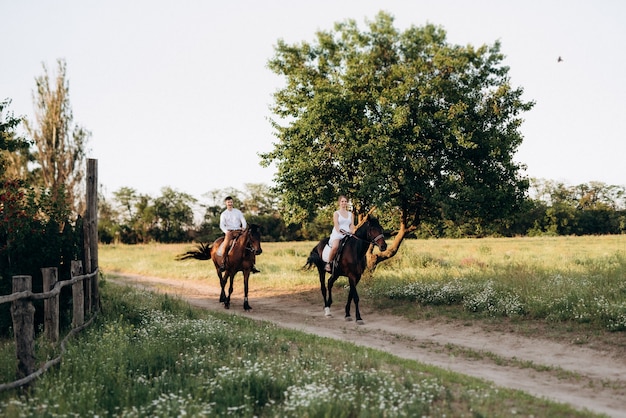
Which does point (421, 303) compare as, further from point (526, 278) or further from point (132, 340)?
point (132, 340)

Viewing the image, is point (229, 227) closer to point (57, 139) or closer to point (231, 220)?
point (231, 220)

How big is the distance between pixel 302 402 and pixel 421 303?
33.9ft

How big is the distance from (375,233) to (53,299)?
7.94 meters

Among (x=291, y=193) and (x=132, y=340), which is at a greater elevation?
(x=291, y=193)

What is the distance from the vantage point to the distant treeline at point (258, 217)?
75938 mm

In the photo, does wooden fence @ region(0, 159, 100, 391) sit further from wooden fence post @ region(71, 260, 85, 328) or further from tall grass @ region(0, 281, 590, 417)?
tall grass @ region(0, 281, 590, 417)

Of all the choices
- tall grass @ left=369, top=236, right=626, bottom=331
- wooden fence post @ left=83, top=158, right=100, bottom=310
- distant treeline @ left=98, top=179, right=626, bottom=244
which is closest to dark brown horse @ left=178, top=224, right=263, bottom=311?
tall grass @ left=369, top=236, right=626, bottom=331

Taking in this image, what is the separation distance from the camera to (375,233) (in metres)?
14.0

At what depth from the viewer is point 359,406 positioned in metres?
6.30

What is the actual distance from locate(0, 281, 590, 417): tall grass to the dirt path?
104cm

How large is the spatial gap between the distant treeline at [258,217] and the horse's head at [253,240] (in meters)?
41.4

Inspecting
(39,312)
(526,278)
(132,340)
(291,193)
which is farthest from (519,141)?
(39,312)

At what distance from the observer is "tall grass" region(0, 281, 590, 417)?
6078mm

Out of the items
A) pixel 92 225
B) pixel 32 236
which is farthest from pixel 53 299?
pixel 92 225
